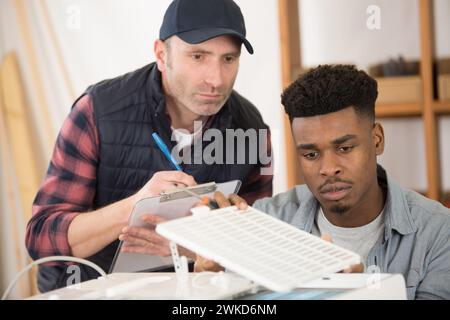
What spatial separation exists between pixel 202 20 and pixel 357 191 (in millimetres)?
576

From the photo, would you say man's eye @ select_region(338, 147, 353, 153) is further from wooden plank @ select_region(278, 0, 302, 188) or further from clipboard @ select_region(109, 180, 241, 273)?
wooden plank @ select_region(278, 0, 302, 188)

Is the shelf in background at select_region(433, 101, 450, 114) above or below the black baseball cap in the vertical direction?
below

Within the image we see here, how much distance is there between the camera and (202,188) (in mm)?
1508

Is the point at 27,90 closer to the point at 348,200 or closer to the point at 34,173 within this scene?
Answer: the point at 34,173

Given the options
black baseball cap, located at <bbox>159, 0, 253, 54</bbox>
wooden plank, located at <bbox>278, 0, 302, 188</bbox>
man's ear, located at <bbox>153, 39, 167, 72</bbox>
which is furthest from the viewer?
wooden plank, located at <bbox>278, 0, 302, 188</bbox>

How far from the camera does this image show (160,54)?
1825 millimetres

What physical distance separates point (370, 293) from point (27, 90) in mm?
1430

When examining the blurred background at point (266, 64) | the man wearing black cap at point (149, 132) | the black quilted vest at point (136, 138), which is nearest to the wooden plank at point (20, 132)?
the blurred background at point (266, 64)

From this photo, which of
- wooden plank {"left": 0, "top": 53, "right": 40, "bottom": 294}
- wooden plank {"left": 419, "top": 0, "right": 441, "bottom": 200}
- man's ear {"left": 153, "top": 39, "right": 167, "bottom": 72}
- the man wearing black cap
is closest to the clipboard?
the man wearing black cap

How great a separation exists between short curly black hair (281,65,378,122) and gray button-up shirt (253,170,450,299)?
0.20m

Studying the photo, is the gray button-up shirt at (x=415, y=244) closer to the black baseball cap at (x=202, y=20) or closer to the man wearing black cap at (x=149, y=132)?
the man wearing black cap at (x=149, y=132)

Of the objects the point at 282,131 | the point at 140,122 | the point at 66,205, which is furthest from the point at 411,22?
the point at 66,205

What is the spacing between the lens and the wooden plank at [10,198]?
2.12 m

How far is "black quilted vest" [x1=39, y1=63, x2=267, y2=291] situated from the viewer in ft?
5.81
